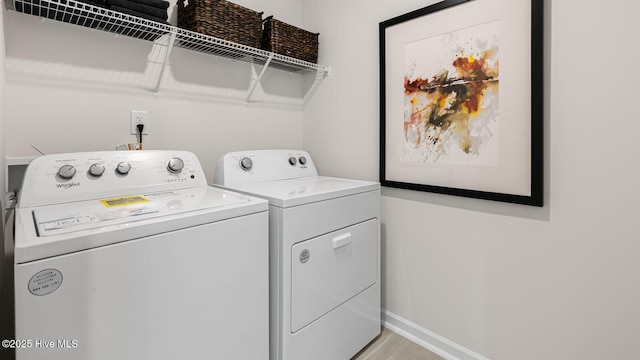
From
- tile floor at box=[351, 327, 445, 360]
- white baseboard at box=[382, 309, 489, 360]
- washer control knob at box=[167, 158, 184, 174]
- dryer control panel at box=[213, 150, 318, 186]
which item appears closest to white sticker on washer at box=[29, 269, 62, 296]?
washer control knob at box=[167, 158, 184, 174]

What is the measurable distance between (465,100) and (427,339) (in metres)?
1.24

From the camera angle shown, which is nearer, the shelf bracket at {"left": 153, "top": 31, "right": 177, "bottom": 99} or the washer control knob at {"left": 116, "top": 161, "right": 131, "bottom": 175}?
the washer control knob at {"left": 116, "top": 161, "right": 131, "bottom": 175}

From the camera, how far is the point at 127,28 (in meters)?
1.38

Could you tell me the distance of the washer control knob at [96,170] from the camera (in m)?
1.16

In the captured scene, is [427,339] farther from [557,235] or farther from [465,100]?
[465,100]

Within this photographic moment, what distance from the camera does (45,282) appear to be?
0.71 meters

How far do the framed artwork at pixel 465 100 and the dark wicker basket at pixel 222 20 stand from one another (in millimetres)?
718

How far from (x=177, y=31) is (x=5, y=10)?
604 millimetres

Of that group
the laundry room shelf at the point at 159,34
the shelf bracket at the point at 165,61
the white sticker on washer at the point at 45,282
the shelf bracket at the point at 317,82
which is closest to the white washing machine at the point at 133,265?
the white sticker on washer at the point at 45,282

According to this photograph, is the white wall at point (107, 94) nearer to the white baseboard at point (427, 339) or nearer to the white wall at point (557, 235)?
the white wall at point (557, 235)

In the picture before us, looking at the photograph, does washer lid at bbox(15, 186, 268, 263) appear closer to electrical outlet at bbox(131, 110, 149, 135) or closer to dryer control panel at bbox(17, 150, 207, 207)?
dryer control panel at bbox(17, 150, 207, 207)

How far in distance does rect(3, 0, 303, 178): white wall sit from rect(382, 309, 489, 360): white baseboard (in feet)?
4.49

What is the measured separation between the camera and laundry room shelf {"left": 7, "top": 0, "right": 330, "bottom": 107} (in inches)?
47.5

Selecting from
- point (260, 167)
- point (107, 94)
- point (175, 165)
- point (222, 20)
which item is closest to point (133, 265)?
point (175, 165)
